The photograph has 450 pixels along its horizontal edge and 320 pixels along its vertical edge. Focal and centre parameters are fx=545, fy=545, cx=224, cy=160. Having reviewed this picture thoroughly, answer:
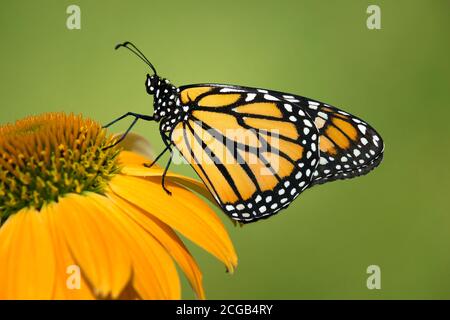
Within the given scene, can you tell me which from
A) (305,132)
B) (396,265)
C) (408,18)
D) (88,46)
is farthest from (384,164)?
(88,46)

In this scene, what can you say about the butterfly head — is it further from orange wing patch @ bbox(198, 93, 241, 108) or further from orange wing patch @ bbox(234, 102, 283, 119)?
orange wing patch @ bbox(234, 102, 283, 119)

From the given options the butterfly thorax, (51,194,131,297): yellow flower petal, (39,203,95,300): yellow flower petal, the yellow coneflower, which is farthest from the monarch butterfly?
(39,203,95,300): yellow flower petal

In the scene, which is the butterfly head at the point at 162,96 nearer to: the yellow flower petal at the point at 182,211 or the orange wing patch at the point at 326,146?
the yellow flower petal at the point at 182,211

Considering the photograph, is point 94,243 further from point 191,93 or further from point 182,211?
point 191,93

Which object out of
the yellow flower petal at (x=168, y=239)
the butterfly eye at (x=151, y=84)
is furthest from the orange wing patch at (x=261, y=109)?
the yellow flower petal at (x=168, y=239)

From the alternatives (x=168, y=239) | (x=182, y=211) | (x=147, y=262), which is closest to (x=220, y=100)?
(x=182, y=211)

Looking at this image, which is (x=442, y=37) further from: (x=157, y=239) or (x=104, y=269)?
(x=104, y=269)
